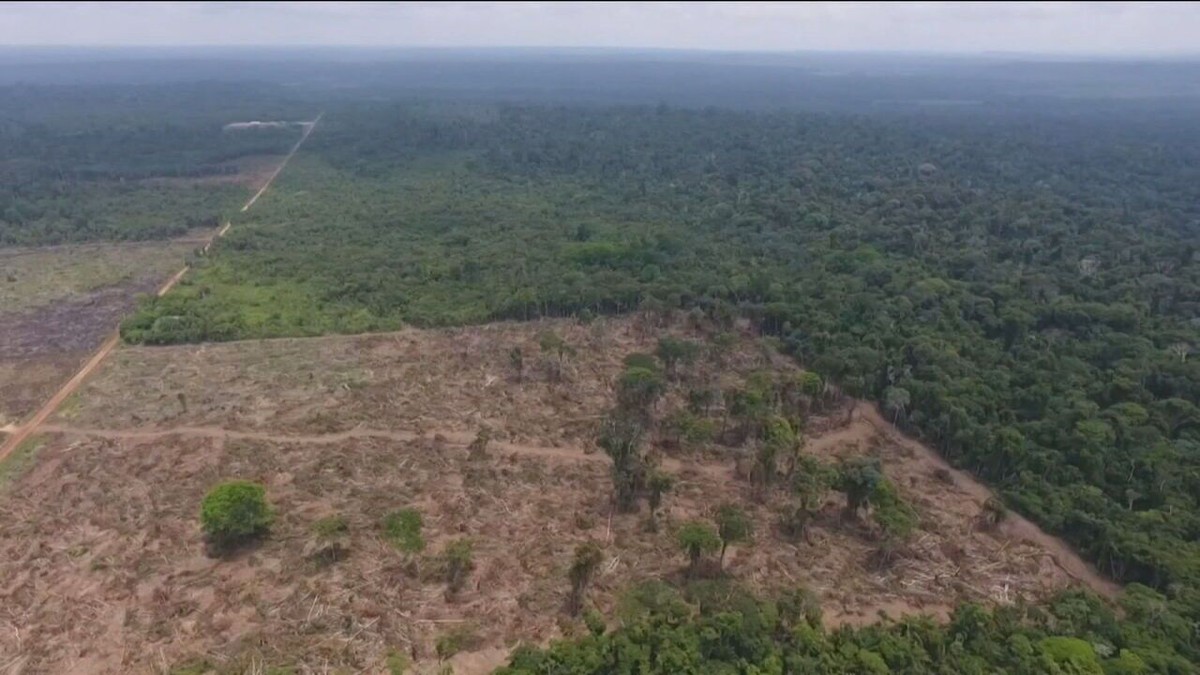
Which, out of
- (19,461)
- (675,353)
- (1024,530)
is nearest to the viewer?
(1024,530)

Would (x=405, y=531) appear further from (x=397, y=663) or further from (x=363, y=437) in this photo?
(x=363, y=437)

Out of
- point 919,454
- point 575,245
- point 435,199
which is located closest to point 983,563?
point 919,454

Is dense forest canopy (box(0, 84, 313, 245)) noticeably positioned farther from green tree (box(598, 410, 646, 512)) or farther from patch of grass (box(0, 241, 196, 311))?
green tree (box(598, 410, 646, 512))

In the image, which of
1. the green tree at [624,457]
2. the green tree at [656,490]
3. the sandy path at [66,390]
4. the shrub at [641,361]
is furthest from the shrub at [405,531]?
the sandy path at [66,390]

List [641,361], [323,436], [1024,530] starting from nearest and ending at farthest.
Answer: [1024,530] < [323,436] < [641,361]

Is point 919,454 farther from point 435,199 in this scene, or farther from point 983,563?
point 435,199

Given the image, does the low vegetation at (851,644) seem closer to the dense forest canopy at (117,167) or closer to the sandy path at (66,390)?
the sandy path at (66,390)

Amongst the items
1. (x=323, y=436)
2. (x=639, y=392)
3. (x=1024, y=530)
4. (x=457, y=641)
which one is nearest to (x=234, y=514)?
(x=323, y=436)

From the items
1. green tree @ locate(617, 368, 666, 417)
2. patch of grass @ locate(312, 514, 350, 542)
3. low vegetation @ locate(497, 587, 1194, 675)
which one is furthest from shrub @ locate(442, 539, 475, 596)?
green tree @ locate(617, 368, 666, 417)
